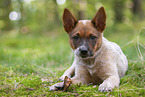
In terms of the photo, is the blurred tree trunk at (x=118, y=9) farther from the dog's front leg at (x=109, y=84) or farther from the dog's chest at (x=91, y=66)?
the dog's front leg at (x=109, y=84)

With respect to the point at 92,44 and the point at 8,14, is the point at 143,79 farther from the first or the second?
the point at 8,14

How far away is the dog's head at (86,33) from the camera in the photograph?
358 centimetres

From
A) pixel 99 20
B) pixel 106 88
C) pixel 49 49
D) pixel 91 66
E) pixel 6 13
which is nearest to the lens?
pixel 106 88

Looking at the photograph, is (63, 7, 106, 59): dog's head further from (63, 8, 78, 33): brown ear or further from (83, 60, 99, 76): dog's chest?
(83, 60, 99, 76): dog's chest

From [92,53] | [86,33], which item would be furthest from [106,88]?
[86,33]

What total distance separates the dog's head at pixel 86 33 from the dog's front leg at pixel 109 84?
61 cm

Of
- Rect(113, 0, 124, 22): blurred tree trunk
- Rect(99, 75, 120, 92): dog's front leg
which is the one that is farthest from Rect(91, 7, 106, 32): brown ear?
Rect(113, 0, 124, 22): blurred tree trunk

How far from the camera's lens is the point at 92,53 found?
143 inches

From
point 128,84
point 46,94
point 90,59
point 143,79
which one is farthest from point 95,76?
point 46,94

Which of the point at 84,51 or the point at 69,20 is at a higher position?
the point at 69,20

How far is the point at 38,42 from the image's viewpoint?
12516mm

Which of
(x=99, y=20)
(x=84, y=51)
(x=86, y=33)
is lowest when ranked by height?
(x=84, y=51)

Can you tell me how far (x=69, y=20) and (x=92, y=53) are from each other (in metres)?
0.95

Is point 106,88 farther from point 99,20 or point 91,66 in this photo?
point 99,20
